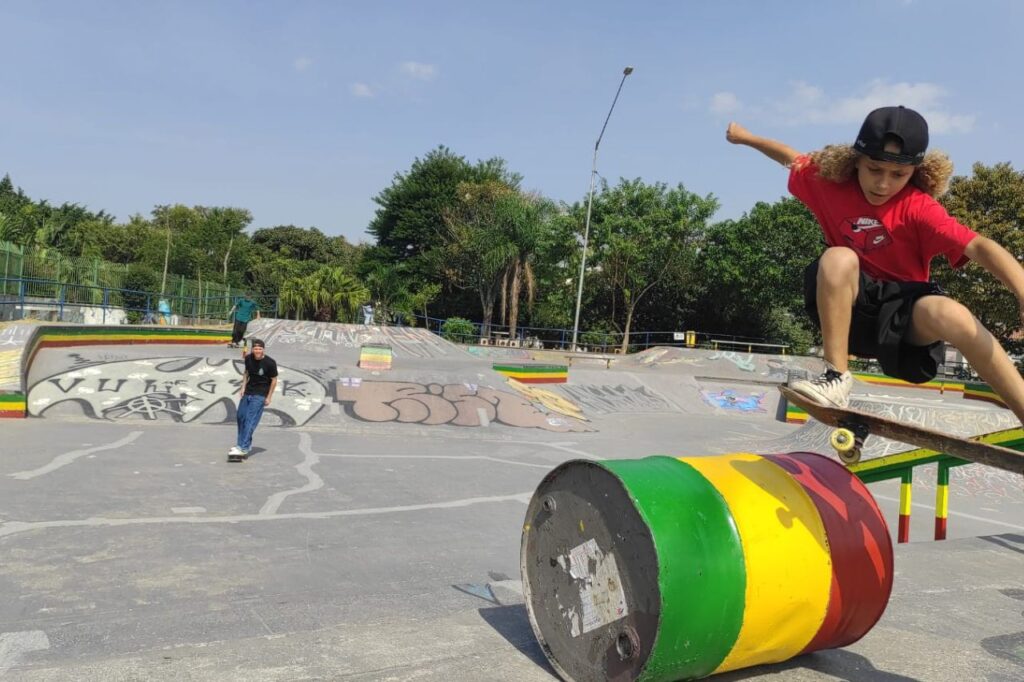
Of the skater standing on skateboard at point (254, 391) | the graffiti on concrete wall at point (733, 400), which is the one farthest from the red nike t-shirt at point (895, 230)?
the graffiti on concrete wall at point (733, 400)

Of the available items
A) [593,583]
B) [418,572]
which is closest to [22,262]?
[418,572]

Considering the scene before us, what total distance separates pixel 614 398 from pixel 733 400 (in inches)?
216

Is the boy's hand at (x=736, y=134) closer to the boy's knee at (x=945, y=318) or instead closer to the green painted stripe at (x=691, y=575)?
the boy's knee at (x=945, y=318)

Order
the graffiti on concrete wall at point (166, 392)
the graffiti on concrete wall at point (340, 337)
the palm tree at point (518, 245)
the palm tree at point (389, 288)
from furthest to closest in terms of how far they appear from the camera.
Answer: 1. the palm tree at point (389, 288)
2. the palm tree at point (518, 245)
3. the graffiti on concrete wall at point (340, 337)
4. the graffiti on concrete wall at point (166, 392)

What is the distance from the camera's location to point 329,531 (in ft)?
21.0

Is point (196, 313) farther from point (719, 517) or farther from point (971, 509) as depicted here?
point (719, 517)

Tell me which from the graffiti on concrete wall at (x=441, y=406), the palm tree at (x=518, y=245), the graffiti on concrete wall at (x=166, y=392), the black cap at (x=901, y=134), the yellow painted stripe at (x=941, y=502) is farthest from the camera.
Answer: the palm tree at (x=518, y=245)

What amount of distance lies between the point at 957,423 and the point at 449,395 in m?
10.0

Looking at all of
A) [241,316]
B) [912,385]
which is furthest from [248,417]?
[912,385]

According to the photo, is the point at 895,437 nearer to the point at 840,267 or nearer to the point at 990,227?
the point at 840,267

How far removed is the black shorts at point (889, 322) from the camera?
287 centimetres

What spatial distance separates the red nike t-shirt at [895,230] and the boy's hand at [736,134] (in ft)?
1.77

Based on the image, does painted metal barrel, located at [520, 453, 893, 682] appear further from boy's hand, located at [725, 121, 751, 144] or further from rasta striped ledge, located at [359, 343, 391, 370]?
rasta striped ledge, located at [359, 343, 391, 370]

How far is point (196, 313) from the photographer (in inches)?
1213
